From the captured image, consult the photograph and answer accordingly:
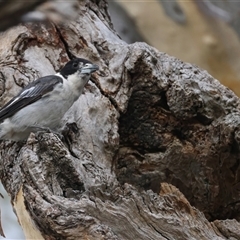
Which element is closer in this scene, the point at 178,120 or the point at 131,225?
the point at 131,225

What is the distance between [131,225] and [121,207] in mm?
80

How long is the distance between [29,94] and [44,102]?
0.21m

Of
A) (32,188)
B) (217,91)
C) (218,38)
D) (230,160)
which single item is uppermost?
(218,38)

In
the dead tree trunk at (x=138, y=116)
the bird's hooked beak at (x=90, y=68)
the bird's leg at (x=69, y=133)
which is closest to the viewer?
the bird's leg at (x=69, y=133)

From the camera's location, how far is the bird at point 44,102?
2.84 m

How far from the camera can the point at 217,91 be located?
9.70ft

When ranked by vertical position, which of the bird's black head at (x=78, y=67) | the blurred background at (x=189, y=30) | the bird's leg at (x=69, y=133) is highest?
the blurred background at (x=189, y=30)

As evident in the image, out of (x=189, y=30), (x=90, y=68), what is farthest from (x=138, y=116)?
(x=189, y=30)

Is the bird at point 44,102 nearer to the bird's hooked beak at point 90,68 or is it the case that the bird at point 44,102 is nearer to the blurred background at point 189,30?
the bird's hooked beak at point 90,68

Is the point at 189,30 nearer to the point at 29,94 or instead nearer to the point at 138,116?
the point at 138,116

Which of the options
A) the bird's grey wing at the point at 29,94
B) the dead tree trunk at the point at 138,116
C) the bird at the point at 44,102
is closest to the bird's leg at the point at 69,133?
the dead tree trunk at the point at 138,116

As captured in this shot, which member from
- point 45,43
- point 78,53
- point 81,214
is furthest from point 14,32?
point 81,214

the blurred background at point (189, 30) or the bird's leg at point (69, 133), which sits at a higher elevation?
the blurred background at point (189, 30)

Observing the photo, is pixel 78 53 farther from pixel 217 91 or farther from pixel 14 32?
pixel 217 91
